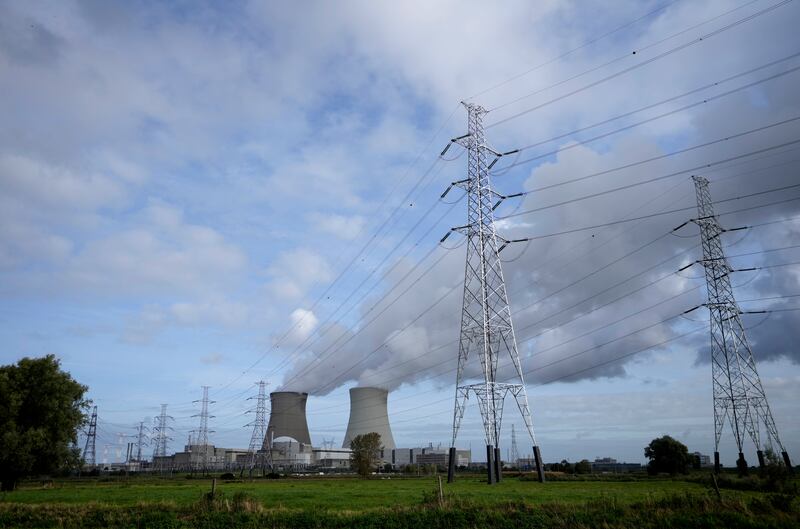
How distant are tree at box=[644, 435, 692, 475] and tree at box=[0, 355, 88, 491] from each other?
7040 centimetres

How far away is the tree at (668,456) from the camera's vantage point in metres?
78.2

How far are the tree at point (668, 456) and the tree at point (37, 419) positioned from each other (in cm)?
7040

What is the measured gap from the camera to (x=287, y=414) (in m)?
121

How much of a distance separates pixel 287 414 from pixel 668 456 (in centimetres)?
7342

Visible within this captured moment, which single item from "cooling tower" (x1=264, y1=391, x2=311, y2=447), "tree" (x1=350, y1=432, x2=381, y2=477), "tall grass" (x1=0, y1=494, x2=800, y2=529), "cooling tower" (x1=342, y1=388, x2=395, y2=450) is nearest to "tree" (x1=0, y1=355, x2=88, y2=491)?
"tall grass" (x1=0, y1=494, x2=800, y2=529)

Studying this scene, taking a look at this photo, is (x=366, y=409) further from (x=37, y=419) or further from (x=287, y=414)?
(x=37, y=419)

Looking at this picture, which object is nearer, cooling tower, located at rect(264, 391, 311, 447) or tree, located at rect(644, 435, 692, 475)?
tree, located at rect(644, 435, 692, 475)

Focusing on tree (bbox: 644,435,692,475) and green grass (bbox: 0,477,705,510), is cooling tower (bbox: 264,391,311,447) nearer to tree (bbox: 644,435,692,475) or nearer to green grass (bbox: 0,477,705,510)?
tree (bbox: 644,435,692,475)

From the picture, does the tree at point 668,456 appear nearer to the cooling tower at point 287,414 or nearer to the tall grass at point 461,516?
the tall grass at point 461,516

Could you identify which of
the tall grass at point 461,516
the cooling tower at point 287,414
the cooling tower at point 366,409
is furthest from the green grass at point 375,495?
the cooling tower at point 287,414

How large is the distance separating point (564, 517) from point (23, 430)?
151 ft

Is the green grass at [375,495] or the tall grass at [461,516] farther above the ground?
the tall grass at [461,516]

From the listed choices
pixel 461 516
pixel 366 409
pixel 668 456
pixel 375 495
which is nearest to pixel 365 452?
pixel 366 409

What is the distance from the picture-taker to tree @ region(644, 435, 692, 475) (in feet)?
257
